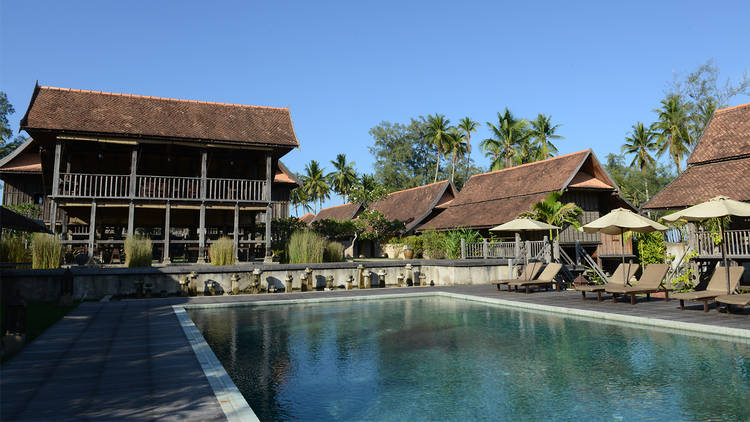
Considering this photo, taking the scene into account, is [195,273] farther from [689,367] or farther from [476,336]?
→ [689,367]

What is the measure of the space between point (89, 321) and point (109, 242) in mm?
9731

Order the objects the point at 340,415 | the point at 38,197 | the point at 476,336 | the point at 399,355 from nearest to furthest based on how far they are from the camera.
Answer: the point at 340,415 → the point at 399,355 → the point at 476,336 → the point at 38,197

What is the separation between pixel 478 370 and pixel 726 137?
20670 mm

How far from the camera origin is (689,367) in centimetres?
628

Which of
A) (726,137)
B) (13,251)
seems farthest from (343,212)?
(13,251)

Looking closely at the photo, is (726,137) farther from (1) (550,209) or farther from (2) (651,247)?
(1) (550,209)

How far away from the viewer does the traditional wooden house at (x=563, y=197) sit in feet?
84.9

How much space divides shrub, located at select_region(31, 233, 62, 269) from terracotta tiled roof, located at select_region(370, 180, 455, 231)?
2126 centimetres

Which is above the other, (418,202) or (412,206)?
(418,202)

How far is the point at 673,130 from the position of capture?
46.6 meters

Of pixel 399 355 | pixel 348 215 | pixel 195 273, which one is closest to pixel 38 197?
pixel 195 273

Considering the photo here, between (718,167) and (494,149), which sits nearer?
(718,167)

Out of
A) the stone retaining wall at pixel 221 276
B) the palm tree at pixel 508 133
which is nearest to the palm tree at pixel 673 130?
the palm tree at pixel 508 133

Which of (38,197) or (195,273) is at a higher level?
(38,197)
